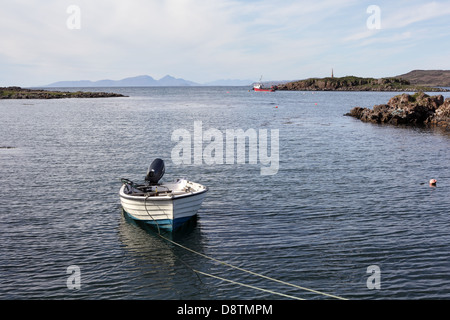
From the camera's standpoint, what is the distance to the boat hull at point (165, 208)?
22.1 metres

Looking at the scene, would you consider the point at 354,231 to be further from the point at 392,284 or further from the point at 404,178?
the point at 404,178

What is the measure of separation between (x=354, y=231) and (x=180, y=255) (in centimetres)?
979

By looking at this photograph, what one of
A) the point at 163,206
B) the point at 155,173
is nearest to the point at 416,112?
the point at 155,173

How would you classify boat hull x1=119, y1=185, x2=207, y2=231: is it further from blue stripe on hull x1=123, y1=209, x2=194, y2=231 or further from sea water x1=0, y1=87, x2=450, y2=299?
sea water x1=0, y1=87, x2=450, y2=299

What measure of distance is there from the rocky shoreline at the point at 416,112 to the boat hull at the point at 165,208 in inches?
2484

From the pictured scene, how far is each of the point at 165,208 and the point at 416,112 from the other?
67244 millimetres

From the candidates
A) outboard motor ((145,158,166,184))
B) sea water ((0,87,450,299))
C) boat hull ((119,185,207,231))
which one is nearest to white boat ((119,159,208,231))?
boat hull ((119,185,207,231))

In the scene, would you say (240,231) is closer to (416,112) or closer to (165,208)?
Answer: (165,208)

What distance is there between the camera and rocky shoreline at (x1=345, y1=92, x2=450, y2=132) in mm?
73875

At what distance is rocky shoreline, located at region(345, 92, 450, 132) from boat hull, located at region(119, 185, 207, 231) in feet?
207

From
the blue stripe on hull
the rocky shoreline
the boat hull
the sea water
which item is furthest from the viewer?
the rocky shoreline

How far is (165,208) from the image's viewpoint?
72.7ft

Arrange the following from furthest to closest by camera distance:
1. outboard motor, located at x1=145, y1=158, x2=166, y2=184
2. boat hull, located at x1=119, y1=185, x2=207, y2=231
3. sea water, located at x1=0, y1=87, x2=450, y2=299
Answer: outboard motor, located at x1=145, y1=158, x2=166, y2=184 < boat hull, located at x1=119, y1=185, x2=207, y2=231 < sea water, located at x1=0, y1=87, x2=450, y2=299
